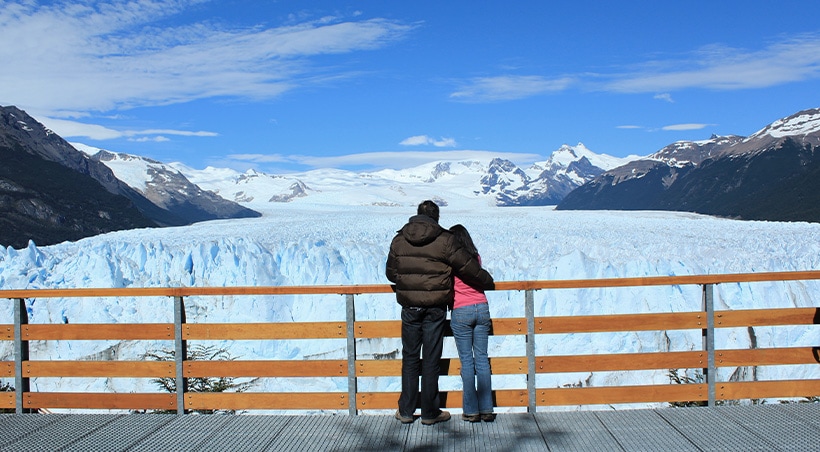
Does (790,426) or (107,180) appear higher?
(107,180)

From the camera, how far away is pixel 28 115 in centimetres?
9238

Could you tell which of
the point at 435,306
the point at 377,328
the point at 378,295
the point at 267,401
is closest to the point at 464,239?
the point at 435,306

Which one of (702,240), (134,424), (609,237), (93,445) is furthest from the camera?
(609,237)

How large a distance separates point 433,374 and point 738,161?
494 feet

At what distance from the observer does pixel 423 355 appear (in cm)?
552

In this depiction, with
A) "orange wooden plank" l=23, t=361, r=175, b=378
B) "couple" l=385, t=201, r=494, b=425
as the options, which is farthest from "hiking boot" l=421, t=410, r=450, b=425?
"orange wooden plank" l=23, t=361, r=175, b=378

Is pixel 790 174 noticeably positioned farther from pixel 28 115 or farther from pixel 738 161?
pixel 28 115

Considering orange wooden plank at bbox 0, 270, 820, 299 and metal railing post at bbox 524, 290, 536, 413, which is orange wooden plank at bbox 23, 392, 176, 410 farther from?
metal railing post at bbox 524, 290, 536, 413

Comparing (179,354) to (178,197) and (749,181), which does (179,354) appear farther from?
(749,181)

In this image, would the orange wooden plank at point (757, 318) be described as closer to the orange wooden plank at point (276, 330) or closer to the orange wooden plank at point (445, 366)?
the orange wooden plank at point (445, 366)

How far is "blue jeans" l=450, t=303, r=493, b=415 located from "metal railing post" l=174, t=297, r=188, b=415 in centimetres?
220

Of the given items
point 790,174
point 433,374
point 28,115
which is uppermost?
point 28,115

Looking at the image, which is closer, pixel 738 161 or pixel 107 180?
pixel 107 180

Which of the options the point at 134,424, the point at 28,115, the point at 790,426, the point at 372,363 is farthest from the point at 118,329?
the point at 28,115
